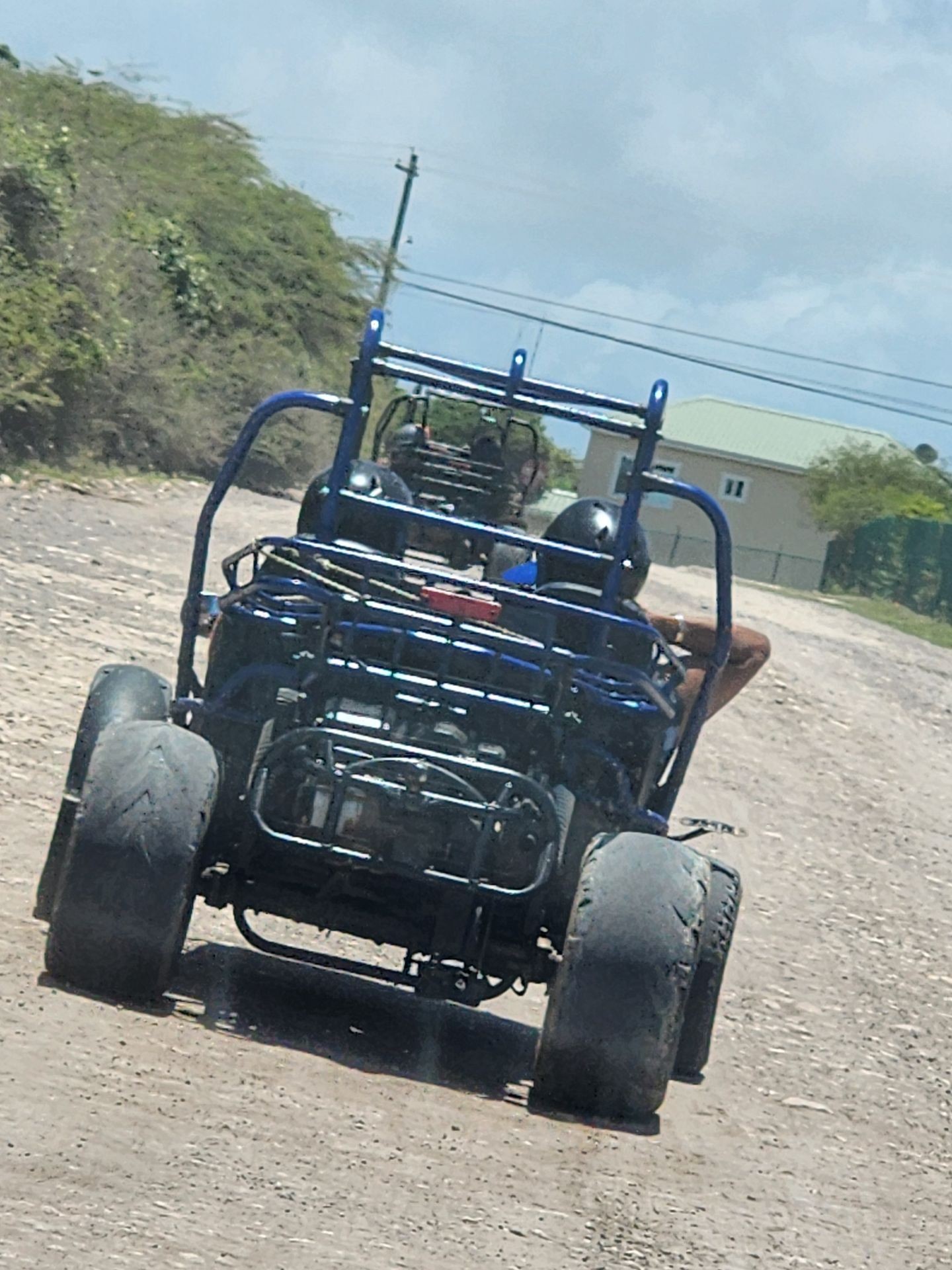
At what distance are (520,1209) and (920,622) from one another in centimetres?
3608

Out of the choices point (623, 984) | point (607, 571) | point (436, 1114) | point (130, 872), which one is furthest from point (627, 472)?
point (436, 1114)

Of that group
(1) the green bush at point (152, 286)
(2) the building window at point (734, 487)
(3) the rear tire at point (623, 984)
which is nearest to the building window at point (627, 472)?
(3) the rear tire at point (623, 984)

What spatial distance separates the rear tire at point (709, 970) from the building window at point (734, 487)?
211 feet

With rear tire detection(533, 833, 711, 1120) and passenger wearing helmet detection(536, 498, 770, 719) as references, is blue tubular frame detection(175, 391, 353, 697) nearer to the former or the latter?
passenger wearing helmet detection(536, 498, 770, 719)

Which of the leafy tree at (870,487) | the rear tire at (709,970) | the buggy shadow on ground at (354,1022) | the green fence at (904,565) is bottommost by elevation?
the buggy shadow on ground at (354,1022)

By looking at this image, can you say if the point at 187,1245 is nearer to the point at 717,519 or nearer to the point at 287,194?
the point at 717,519

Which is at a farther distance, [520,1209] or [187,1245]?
[520,1209]

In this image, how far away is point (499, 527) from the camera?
7254mm

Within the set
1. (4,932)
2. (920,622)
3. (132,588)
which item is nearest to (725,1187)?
(4,932)

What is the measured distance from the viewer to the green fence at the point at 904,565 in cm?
4541

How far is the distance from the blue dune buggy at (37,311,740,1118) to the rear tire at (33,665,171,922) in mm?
13

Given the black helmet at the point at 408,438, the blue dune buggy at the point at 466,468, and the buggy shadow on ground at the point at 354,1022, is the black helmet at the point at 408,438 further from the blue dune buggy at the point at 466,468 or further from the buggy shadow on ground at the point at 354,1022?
the buggy shadow on ground at the point at 354,1022

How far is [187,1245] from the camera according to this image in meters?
4.43

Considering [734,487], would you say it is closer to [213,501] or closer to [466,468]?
[466,468]
